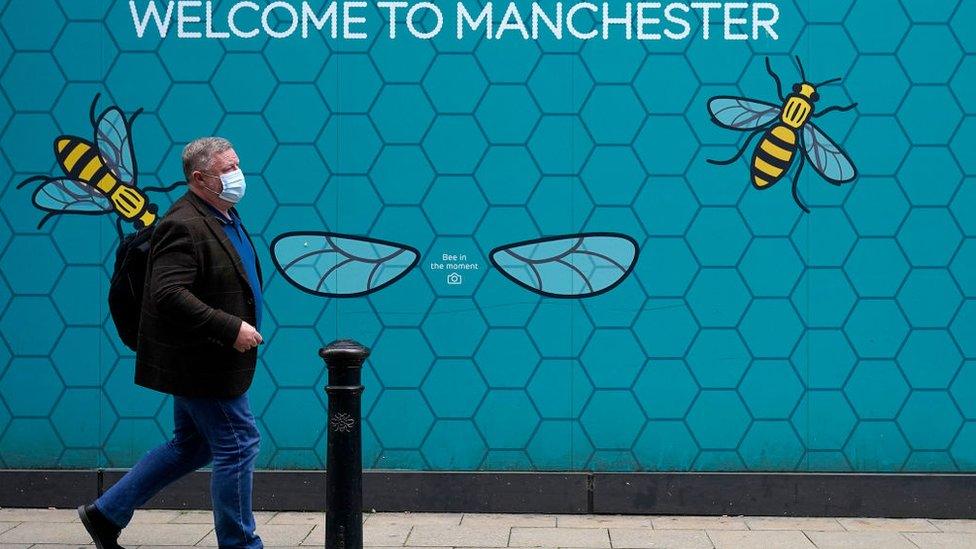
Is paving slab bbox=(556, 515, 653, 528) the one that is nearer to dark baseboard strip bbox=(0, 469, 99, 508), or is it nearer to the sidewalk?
the sidewalk

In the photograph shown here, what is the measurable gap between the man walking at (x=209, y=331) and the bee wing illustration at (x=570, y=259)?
1620mm

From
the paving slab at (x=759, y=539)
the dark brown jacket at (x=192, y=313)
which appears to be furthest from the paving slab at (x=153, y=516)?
the paving slab at (x=759, y=539)

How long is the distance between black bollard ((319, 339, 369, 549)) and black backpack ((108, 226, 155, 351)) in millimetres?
885

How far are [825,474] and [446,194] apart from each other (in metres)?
2.44

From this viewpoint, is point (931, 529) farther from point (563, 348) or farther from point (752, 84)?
point (752, 84)

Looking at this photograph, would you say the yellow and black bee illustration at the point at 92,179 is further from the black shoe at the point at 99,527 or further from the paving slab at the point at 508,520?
the paving slab at the point at 508,520

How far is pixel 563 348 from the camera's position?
18.6 feet

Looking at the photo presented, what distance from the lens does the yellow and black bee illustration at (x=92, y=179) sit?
225 inches

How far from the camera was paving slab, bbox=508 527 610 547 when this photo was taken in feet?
16.6

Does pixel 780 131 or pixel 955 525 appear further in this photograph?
pixel 780 131

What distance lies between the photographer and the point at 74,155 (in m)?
5.71

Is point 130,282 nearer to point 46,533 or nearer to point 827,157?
point 46,533

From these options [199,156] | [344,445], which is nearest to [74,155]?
[199,156]

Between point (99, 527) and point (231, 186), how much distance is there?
1.53 m
